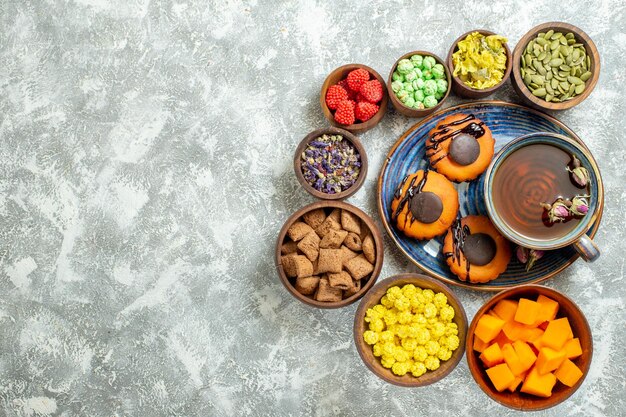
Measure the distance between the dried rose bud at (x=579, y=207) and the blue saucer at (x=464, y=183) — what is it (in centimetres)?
21

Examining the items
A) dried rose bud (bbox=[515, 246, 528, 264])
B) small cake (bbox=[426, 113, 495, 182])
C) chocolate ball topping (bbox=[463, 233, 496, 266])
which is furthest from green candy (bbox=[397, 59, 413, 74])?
dried rose bud (bbox=[515, 246, 528, 264])

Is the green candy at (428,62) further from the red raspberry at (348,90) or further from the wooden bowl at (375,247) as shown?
the wooden bowl at (375,247)

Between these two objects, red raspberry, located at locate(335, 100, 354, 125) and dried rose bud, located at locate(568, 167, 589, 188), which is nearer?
dried rose bud, located at locate(568, 167, 589, 188)

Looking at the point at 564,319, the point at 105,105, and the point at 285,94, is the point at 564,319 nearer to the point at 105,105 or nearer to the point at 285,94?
the point at 285,94

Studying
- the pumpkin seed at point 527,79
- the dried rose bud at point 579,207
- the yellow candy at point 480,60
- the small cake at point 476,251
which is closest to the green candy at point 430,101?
the yellow candy at point 480,60

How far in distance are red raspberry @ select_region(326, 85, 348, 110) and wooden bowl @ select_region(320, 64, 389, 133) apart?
21 millimetres

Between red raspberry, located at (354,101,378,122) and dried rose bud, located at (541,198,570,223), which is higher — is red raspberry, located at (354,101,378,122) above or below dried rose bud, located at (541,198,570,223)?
above

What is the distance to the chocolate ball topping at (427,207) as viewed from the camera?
2.06 m

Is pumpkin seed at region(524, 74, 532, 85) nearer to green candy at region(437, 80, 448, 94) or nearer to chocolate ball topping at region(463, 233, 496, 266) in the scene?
green candy at region(437, 80, 448, 94)

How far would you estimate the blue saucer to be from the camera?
217 centimetres

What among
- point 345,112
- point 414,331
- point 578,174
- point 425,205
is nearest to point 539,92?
point 578,174

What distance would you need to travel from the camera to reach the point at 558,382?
2.00 metres

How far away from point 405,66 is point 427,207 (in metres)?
0.51

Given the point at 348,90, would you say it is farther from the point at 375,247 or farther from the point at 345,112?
the point at 375,247
